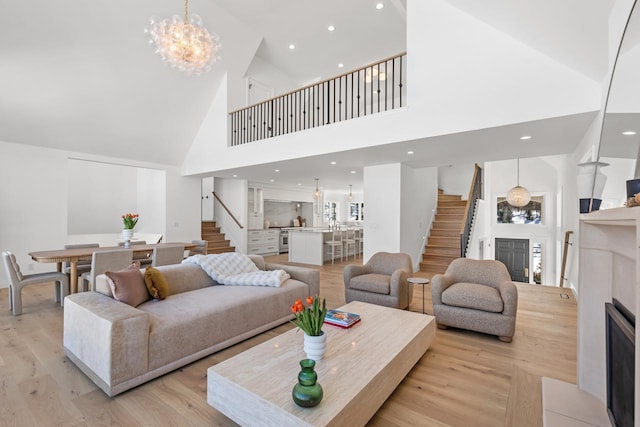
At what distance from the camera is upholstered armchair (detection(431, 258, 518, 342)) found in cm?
298

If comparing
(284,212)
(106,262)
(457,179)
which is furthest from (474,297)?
(284,212)

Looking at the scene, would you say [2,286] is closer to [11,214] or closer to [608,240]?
[11,214]

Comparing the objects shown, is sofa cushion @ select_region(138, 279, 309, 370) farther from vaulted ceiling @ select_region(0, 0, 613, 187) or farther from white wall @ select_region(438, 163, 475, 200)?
white wall @ select_region(438, 163, 475, 200)

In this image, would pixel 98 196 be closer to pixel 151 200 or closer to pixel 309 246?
pixel 151 200

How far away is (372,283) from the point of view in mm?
3852

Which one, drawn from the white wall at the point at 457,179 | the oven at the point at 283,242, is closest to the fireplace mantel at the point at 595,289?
the white wall at the point at 457,179

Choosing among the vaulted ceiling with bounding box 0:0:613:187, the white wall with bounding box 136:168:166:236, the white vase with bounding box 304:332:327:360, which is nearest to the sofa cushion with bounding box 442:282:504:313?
the white vase with bounding box 304:332:327:360

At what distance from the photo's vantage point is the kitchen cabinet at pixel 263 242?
950cm

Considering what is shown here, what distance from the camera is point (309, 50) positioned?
290 inches

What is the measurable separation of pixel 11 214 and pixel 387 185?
7.08m

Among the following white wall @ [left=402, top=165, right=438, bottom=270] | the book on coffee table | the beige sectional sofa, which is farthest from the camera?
white wall @ [left=402, top=165, right=438, bottom=270]

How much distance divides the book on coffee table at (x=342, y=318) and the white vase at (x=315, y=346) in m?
0.57

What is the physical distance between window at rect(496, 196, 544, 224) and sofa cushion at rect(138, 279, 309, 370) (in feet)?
29.3

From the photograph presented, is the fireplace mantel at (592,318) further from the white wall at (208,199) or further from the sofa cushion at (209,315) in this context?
the white wall at (208,199)
